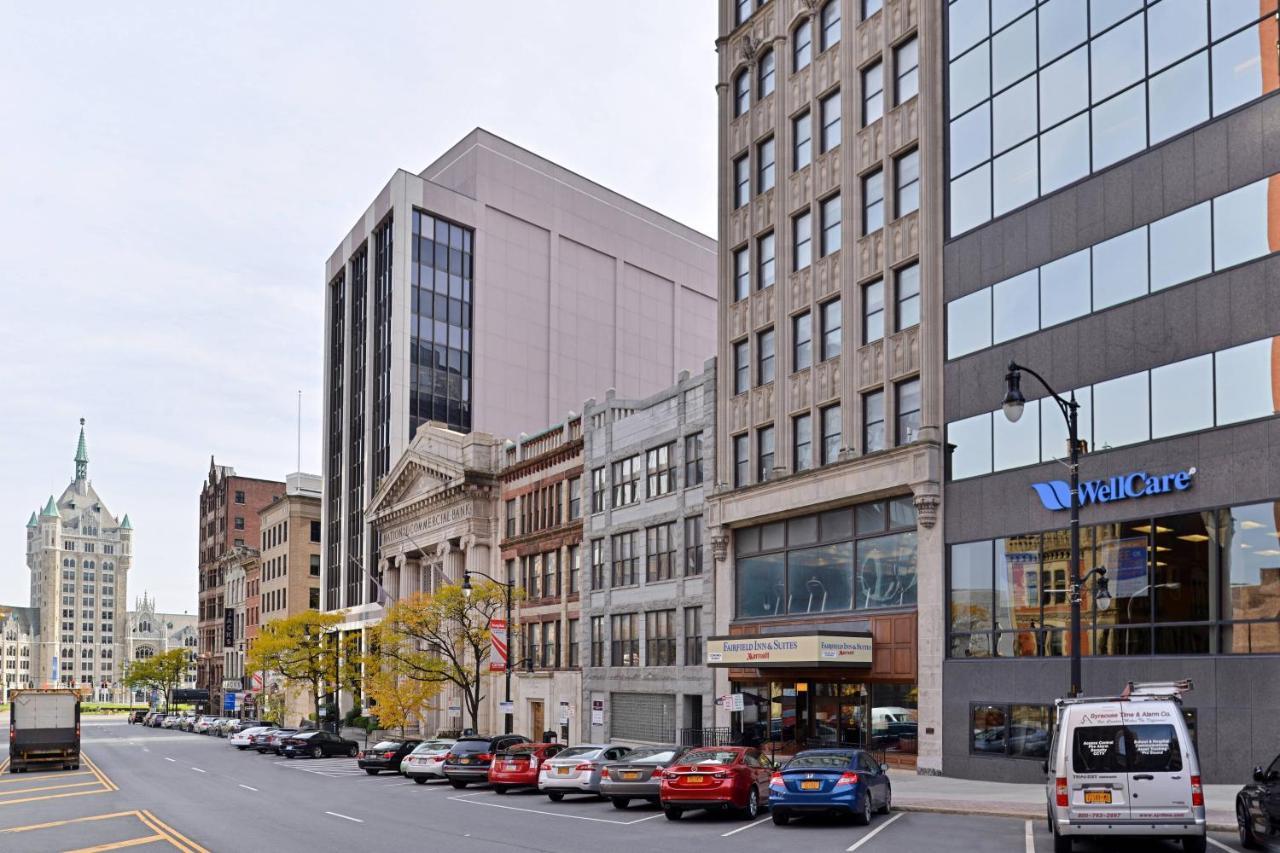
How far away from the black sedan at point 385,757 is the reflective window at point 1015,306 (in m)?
24.5

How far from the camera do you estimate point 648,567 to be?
54156 millimetres

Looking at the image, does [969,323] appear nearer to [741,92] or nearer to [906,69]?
[906,69]

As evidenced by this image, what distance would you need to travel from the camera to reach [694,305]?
10688 centimetres

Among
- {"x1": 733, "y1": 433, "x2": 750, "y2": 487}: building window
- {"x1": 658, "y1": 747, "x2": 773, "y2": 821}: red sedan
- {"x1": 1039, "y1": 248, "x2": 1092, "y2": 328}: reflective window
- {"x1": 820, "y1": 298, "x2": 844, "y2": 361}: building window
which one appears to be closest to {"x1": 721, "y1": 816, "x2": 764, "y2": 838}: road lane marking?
{"x1": 658, "y1": 747, "x2": 773, "y2": 821}: red sedan

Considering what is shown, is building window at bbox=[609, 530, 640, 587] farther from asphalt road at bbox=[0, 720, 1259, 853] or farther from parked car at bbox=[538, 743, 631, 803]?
parked car at bbox=[538, 743, 631, 803]

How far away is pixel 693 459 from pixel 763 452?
5.11 m

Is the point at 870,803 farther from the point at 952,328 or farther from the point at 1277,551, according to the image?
the point at 952,328

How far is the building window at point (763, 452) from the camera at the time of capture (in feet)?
153

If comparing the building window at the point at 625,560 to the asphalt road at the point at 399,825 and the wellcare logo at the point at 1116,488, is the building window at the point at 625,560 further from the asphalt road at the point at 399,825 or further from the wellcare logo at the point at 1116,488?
the wellcare logo at the point at 1116,488

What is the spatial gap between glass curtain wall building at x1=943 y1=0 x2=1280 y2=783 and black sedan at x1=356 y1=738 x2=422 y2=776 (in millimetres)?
19583

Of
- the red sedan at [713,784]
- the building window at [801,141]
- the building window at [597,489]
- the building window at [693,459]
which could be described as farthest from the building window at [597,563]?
the red sedan at [713,784]

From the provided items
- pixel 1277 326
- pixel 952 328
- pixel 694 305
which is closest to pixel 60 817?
pixel 952 328

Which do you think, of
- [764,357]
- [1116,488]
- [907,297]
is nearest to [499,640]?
[764,357]

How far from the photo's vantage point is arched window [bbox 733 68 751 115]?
165 ft
